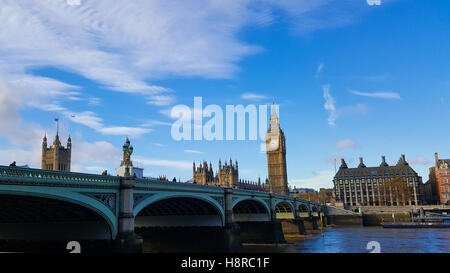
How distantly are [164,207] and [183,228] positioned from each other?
3.58 metres

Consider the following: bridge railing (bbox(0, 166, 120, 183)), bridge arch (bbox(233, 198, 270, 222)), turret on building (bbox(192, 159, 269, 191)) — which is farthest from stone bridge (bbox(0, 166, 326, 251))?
turret on building (bbox(192, 159, 269, 191))

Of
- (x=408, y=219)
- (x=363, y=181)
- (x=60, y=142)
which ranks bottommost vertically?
(x=408, y=219)

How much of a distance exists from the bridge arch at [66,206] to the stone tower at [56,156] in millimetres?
133440

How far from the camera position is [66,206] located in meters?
24.3

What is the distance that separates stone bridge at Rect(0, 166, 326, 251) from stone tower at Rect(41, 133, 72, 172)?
122 metres

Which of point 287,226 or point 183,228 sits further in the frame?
point 287,226

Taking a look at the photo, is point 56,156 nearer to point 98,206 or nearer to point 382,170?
point 382,170

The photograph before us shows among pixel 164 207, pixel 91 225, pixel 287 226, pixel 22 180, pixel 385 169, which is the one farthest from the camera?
pixel 385 169

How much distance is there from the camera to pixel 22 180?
19312mm

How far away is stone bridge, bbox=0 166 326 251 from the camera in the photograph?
20.6m

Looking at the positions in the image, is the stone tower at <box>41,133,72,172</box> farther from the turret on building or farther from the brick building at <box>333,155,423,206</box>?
the brick building at <box>333,155,423,206</box>

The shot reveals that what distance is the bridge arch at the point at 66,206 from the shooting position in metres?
19.9

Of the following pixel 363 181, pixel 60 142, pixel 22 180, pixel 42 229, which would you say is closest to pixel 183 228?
pixel 42 229
